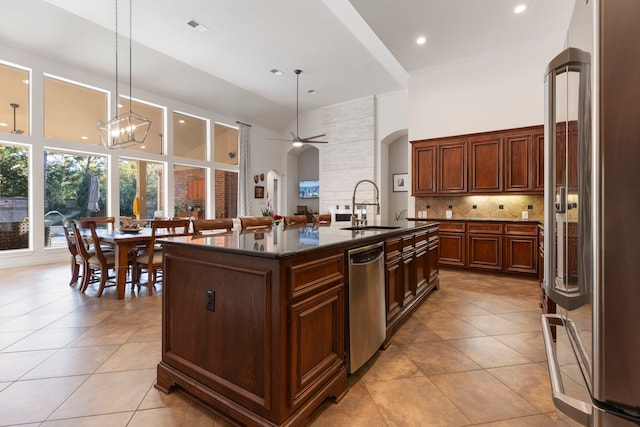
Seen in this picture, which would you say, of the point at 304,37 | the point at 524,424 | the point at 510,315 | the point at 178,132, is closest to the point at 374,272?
the point at 524,424

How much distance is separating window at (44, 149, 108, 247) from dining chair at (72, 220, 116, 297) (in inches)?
112

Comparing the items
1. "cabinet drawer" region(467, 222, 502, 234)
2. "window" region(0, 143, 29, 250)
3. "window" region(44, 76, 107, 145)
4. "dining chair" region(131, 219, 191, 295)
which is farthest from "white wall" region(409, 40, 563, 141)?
"window" region(0, 143, 29, 250)

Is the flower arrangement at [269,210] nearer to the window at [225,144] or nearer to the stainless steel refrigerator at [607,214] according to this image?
the window at [225,144]

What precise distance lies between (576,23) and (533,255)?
4528 mm

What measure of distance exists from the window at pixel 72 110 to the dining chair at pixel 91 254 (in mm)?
3345

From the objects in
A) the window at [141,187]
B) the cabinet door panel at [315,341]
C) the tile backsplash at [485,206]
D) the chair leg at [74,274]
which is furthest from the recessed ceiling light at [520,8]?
the window at [141,187]

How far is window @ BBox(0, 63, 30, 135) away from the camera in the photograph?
523cm

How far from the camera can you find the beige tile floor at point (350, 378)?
1.57 meters

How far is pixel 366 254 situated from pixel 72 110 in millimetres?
7025

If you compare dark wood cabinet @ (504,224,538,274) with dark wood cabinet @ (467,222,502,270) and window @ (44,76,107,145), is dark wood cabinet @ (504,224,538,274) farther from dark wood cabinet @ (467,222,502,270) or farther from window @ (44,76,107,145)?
window @ (44,76,107,145)

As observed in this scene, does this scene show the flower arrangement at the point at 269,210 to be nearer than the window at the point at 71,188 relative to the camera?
Yes

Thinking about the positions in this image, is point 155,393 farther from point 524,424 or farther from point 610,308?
point 610,308

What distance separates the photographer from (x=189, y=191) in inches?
320

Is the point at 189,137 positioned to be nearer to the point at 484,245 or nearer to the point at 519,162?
the point at 484,245
